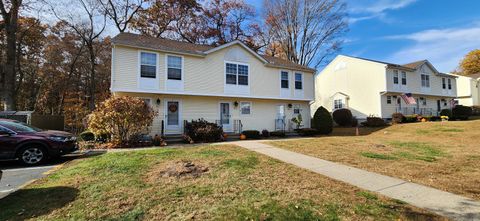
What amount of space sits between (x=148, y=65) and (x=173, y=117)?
11.5 ft

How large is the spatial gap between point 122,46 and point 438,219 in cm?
1484

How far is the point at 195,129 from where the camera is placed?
13.0 meters

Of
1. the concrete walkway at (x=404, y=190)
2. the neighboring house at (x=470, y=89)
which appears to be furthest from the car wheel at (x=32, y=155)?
the neighboring house at (x=470, y=89)

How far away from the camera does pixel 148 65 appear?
46.3 ft

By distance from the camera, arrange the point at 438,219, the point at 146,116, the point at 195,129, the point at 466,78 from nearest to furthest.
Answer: the point at 438,219, the point at 146,116, the point at 195,129, the point at 466,78

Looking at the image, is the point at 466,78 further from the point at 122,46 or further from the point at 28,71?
the point at 28,71

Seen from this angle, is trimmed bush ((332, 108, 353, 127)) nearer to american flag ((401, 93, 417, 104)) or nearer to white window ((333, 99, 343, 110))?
white window ((333, 99, 343, 110))

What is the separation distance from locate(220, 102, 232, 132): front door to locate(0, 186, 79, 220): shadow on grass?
1200 cm

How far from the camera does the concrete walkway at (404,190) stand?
12.9ft

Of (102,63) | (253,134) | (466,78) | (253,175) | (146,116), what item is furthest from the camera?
(466,78)

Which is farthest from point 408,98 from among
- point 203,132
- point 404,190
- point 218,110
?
point 404,190

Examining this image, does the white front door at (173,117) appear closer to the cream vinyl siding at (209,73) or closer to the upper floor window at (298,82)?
the cream vinyl siding at (209,73)

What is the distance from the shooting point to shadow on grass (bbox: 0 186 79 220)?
3818mm

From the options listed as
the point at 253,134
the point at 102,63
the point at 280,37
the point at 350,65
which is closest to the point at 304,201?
the point at 253,134
